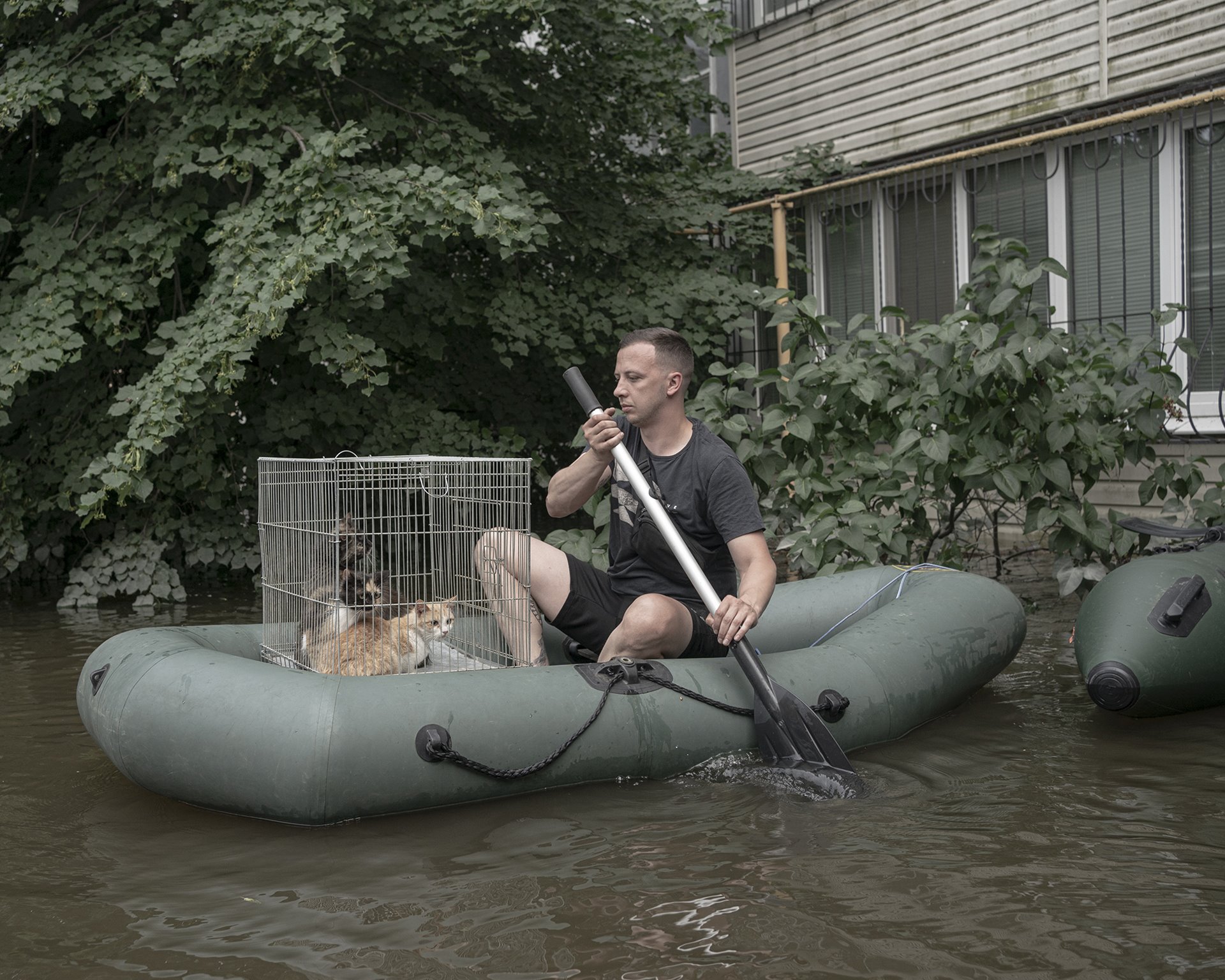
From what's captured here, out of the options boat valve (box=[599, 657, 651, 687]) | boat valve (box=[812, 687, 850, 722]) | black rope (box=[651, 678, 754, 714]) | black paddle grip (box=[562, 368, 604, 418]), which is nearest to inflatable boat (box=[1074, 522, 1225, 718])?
boat valve (box=[812, 687, 850, 722])

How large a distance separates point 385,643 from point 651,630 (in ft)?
3.01

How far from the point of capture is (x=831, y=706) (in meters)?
3.91

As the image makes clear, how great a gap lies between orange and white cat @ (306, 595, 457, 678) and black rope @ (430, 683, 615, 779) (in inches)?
26.3

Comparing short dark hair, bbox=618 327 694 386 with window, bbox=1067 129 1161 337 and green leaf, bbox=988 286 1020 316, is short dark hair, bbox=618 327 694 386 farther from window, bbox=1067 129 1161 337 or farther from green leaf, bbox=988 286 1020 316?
window, bbox=1067 129 1161 337

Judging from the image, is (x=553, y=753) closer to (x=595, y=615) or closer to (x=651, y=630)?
(x=651, y=630)

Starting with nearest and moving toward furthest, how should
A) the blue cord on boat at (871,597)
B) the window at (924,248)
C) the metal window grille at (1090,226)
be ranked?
the blue cord on boat at (871,597)
the metal window grille at (1090,226)
the window at (924,248)

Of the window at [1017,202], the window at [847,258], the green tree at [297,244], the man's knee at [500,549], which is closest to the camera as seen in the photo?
the man's knee at [500,549]

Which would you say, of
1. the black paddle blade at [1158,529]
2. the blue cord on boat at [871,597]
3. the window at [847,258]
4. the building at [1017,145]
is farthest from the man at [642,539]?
the window at [847,258]

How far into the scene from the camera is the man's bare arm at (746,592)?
12.1ft

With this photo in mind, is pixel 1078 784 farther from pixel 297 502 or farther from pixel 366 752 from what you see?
pixel 297 502

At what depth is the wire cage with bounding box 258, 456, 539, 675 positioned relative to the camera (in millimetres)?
3965

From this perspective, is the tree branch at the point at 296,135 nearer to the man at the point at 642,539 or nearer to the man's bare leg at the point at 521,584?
the man at the point at 642,539

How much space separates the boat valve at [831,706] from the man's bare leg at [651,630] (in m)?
0.50

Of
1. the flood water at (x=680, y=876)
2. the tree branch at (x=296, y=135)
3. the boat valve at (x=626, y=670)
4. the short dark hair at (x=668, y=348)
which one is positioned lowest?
the flood water at (x=680, y=876)
